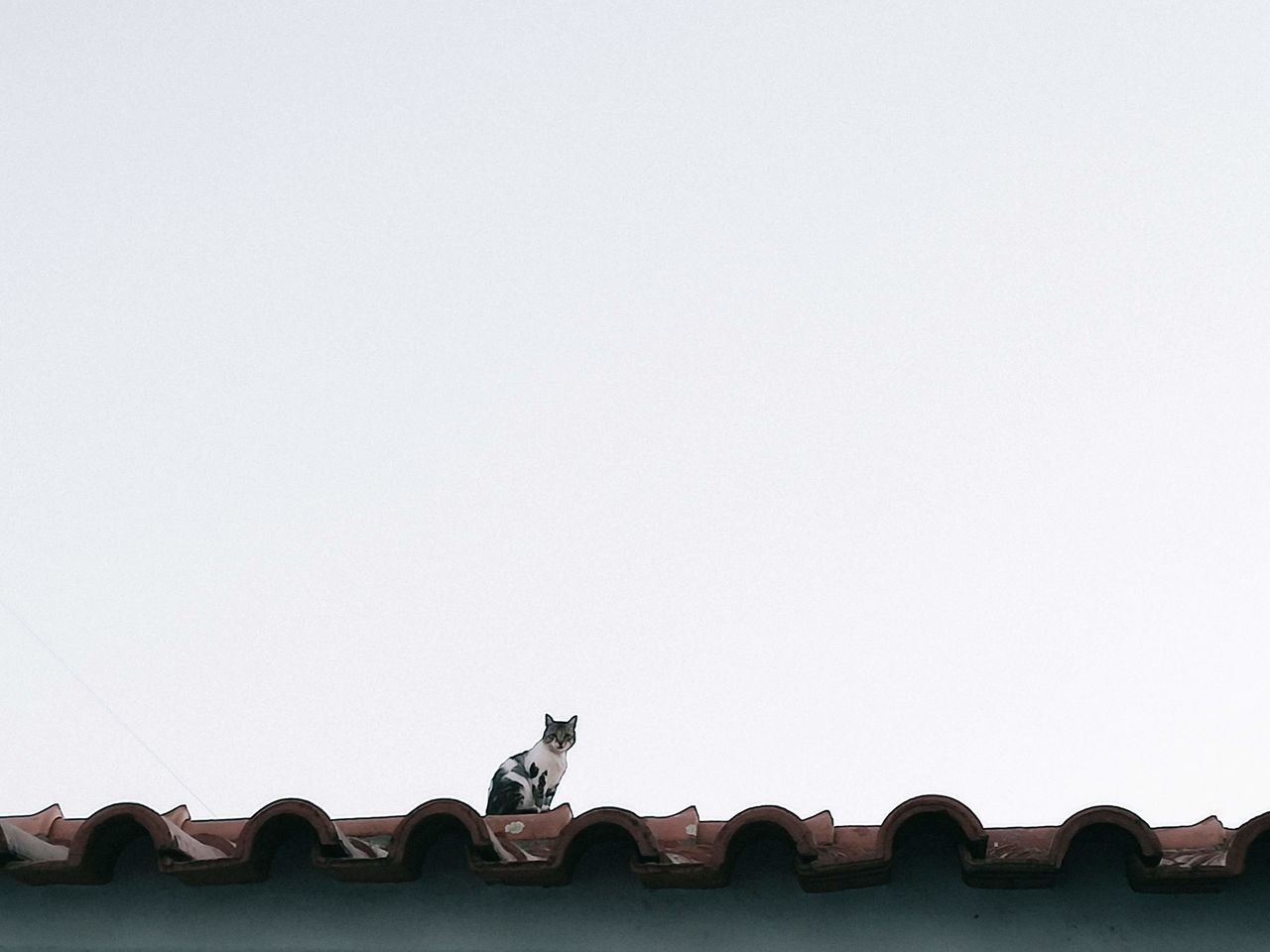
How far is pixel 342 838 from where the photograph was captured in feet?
13.2

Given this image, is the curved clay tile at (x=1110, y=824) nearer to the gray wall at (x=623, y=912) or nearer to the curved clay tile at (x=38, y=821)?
the gray wall at (x=623, y=912)

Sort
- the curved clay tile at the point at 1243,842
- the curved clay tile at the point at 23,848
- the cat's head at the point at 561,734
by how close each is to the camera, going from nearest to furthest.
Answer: the curved clay tile at the point at 1243,842 → the curved clay tile at the point at 23,848 → the cat's head at the point at 561,734

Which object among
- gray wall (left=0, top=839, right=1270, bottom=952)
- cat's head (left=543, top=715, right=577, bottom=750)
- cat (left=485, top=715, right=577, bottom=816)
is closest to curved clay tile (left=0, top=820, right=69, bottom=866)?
gray wall (left=0, top=839, right=1270, bottom=952)

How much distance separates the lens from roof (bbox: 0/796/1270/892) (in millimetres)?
3770

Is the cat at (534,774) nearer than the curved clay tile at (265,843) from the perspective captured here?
No

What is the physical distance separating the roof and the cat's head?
2835 millimetres

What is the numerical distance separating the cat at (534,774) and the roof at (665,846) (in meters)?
1.51

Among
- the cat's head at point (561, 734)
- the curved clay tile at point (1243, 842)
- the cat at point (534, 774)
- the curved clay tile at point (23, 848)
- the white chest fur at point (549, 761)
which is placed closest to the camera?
the curved clay tile at point (1243, 842)

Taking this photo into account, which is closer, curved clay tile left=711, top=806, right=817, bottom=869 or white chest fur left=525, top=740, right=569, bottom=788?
curved clay tile left=711, top=806, right=817, bottom=869

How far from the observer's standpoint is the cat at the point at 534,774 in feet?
19.8

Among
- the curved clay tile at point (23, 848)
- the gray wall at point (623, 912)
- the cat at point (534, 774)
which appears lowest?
the gray wall at point (623, 912)

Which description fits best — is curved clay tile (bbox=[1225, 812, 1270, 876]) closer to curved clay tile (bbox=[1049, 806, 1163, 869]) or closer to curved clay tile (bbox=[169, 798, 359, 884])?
curved clay tile (bbox=[1049, 806, 1163, 869])

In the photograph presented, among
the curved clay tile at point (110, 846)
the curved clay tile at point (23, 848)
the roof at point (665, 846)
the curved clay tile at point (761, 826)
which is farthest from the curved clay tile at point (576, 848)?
the curved clay tile at point (23, 848)

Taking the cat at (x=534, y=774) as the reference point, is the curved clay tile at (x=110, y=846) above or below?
below
